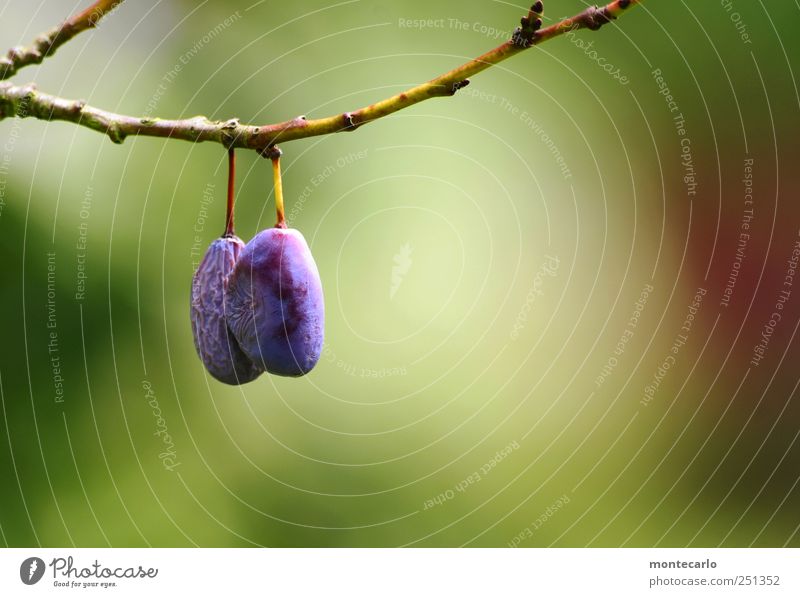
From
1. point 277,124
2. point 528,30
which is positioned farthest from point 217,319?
point 528,30

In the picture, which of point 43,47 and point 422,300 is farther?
point 422,300

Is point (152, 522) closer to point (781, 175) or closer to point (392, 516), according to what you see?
point (392, 516)

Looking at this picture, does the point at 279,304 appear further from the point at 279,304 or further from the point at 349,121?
the point at 349,121

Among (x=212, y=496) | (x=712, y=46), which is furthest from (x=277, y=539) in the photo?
(x=712, y=46)

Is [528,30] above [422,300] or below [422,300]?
above

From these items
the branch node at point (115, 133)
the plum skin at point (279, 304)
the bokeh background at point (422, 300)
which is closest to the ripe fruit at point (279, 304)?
the plum skin at point (279, 304)

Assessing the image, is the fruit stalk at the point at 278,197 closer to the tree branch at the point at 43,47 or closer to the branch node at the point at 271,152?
the branch node at the point at 271,152

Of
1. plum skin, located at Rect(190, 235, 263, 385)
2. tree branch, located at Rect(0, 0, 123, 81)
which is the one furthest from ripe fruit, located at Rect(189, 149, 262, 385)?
tree branch, located at Rect(0, 0, 123, 81)
